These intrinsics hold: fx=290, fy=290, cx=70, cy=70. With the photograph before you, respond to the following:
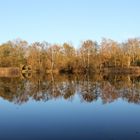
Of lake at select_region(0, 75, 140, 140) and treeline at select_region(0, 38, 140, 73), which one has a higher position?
treeline at select_region(0, 38, 140, 73)

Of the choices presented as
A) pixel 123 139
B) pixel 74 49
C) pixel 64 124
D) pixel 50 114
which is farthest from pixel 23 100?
pixel 74 49

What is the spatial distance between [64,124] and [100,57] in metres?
53.9

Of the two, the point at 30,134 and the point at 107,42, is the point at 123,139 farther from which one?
the point at 107,42

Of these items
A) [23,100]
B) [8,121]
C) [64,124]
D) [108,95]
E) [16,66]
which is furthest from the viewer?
[16,66]

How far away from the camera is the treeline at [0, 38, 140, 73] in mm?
64375

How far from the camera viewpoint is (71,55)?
70312 millimetres

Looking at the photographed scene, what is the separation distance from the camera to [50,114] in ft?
49.0

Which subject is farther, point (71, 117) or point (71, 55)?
point (71, 55)

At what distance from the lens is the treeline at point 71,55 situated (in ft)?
211

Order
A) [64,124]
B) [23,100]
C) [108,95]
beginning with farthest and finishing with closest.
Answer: [108,95] < [23,100] < [64,124]

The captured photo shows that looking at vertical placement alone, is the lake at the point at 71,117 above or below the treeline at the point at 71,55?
below

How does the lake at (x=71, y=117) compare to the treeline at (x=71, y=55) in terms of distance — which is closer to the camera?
the lake at (x=71, y=117)

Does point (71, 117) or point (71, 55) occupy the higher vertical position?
point (71, 55)

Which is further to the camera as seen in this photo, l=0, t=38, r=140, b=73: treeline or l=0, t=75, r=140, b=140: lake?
l=0, t=38, r=140, b=73: treeline
